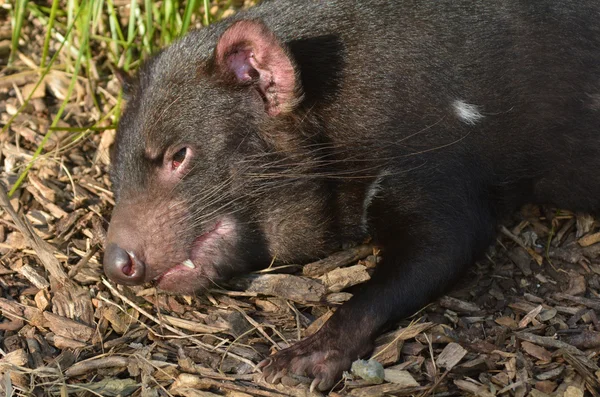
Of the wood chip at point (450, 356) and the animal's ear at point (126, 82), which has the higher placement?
the animal's ear at point (126, 82)

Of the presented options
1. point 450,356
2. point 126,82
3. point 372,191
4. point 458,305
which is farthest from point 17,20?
point 450,356

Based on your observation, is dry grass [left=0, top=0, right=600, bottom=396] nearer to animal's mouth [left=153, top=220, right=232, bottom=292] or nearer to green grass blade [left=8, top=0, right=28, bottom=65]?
animal's mouth [left=153, top=220, right=232, bottom=292]

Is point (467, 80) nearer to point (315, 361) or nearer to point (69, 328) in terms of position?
point (315, 361)

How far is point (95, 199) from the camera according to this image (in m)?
3.77

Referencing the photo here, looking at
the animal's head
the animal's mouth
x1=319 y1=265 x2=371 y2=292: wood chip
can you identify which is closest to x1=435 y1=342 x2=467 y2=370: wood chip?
x1=319 y1=265 x2=371 y2=292: wood chip

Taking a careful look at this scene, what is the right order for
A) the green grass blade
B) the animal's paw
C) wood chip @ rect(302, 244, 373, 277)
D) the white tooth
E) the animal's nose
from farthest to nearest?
1. the green grass blade
2. wood chip @ rect(302, 244, 373, 277)
3. the white tooth
4. the animal's nose
5. the animal's paw

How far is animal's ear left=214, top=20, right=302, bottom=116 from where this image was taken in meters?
2.87

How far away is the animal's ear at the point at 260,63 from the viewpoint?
2869mm

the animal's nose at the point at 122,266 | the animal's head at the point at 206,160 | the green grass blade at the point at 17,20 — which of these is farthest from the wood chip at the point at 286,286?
the green grass blade at the point at 17,20

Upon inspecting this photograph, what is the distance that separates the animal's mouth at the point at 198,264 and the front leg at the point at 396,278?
423mm

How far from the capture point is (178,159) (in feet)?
9.86

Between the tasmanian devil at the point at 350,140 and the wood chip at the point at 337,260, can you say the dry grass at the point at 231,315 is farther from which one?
the tasmanian devil at the point at 350,140

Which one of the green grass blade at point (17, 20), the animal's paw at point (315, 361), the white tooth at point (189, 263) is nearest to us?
the animal's paw at point (315, 361)

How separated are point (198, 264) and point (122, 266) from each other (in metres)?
0.28
